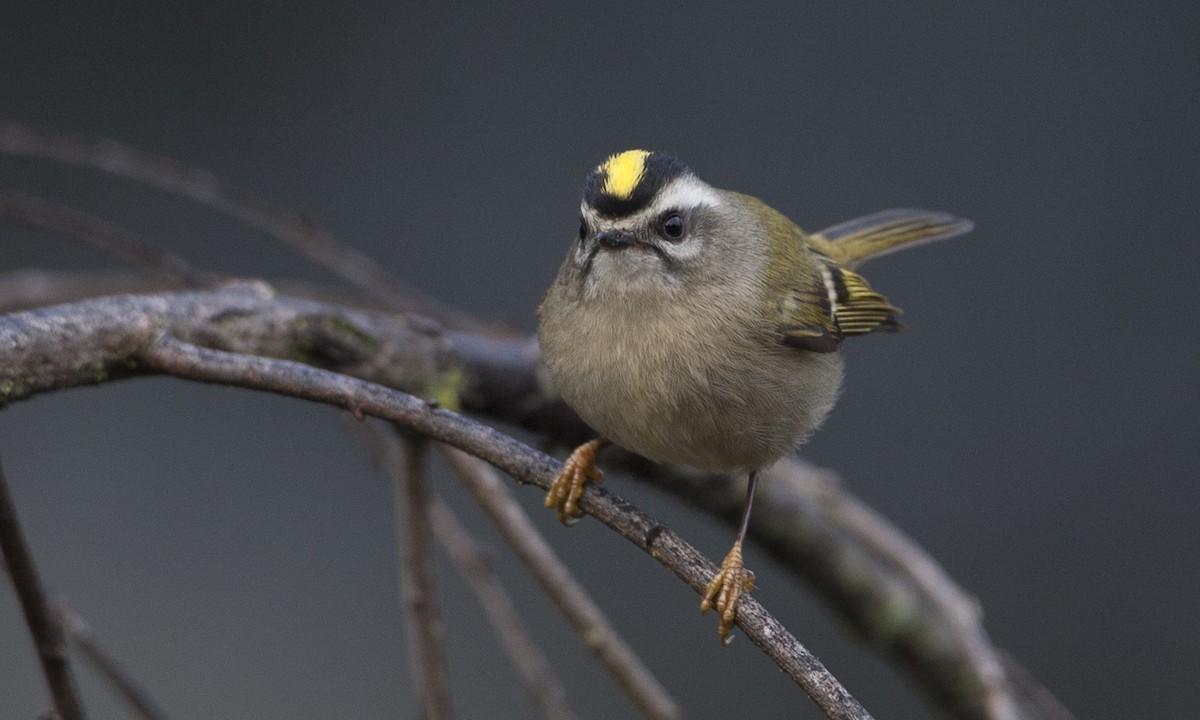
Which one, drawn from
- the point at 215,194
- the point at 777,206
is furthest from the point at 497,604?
the point at 777,206

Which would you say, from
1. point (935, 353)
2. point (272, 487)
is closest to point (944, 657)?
point (935, 353)

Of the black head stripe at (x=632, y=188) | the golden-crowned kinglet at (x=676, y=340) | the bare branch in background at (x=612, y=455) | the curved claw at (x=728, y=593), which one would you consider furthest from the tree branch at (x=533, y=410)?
the curved claw at (x=728, y=593)

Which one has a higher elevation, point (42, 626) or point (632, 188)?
point (632, 188)

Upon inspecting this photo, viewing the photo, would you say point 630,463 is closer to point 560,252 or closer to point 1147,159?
point 560,252

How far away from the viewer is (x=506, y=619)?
2.29 meters

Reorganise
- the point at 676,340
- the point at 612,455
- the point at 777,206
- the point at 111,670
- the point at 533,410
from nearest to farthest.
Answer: the point at 111,670 < the point at 676,340 < the point at 533,410 < the point at 612,455 < the point at 777,206

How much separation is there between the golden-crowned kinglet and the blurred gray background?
1411 mm

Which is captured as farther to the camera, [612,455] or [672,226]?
[612,455]

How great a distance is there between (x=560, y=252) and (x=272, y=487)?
46.9 inches

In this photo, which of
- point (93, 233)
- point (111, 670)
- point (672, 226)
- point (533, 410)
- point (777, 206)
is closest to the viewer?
point (111, 670)

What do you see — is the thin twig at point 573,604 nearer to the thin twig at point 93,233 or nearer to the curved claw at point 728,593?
the curved claw at point 728,593

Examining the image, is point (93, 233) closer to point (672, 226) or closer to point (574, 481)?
point (574, 481)

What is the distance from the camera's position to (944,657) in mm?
2920

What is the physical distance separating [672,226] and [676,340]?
0.82 feet
